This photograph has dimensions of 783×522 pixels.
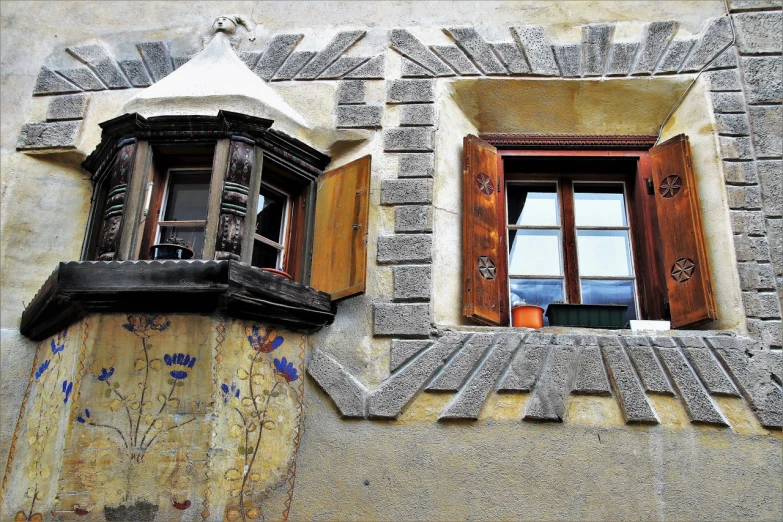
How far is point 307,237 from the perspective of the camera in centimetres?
504

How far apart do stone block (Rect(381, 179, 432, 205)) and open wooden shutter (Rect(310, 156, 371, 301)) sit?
166 millimetres

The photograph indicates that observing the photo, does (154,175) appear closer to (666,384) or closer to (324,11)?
(324,11)

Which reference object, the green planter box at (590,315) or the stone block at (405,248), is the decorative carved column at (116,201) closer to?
the stone block at (405,248)

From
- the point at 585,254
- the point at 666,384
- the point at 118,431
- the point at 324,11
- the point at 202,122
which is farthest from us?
the point at 324,11

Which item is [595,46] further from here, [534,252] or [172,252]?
[172,252]

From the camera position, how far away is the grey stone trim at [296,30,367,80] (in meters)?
5.51

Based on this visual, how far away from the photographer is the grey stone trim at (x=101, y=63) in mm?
5625

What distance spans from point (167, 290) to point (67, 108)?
2210 millimetres

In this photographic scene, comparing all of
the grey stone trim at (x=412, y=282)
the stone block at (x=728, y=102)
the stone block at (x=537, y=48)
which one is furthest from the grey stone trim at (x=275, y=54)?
the stone block at (x=728, y=102)

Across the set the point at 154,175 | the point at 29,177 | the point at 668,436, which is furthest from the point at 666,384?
the point at 29,177

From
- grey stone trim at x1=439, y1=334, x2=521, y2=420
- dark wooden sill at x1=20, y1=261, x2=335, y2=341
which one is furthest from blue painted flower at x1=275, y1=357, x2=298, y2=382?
grey stone trim at x1=439, y1=334, x2=521, y2=420

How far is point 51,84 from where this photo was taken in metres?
5.68

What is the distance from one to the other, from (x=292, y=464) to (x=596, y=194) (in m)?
2.86

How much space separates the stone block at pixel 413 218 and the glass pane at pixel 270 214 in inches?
31.5
